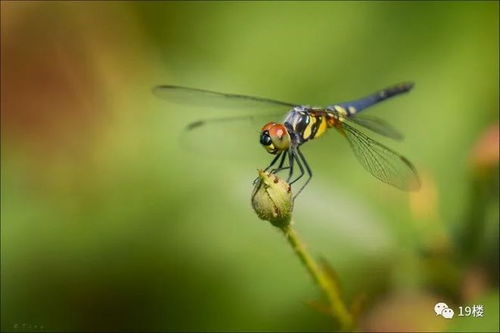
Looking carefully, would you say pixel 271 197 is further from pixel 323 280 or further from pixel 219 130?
pixel 219 130

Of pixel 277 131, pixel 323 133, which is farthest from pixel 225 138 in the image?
pixel 277 131

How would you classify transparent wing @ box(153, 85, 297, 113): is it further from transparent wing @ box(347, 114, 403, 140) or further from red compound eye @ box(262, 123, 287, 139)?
red compound eye @ box(262, 123, 287, 139)

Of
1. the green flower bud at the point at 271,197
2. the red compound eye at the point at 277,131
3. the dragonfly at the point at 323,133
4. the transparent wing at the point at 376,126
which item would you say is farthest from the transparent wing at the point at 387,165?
the green flower bud at the point at 271,197

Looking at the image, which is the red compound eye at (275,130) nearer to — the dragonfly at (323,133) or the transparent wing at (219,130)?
the dragonfly at (323,133)

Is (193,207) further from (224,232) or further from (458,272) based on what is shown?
(458,272)

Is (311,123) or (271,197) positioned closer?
(271,197)

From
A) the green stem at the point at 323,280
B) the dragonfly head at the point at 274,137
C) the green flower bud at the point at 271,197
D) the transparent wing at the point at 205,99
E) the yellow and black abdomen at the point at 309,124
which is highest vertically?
the transparent wing at the point at 205,99

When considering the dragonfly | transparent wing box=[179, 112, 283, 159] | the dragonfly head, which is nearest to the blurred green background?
transparent wing box=[179, 112, 283, 159]
